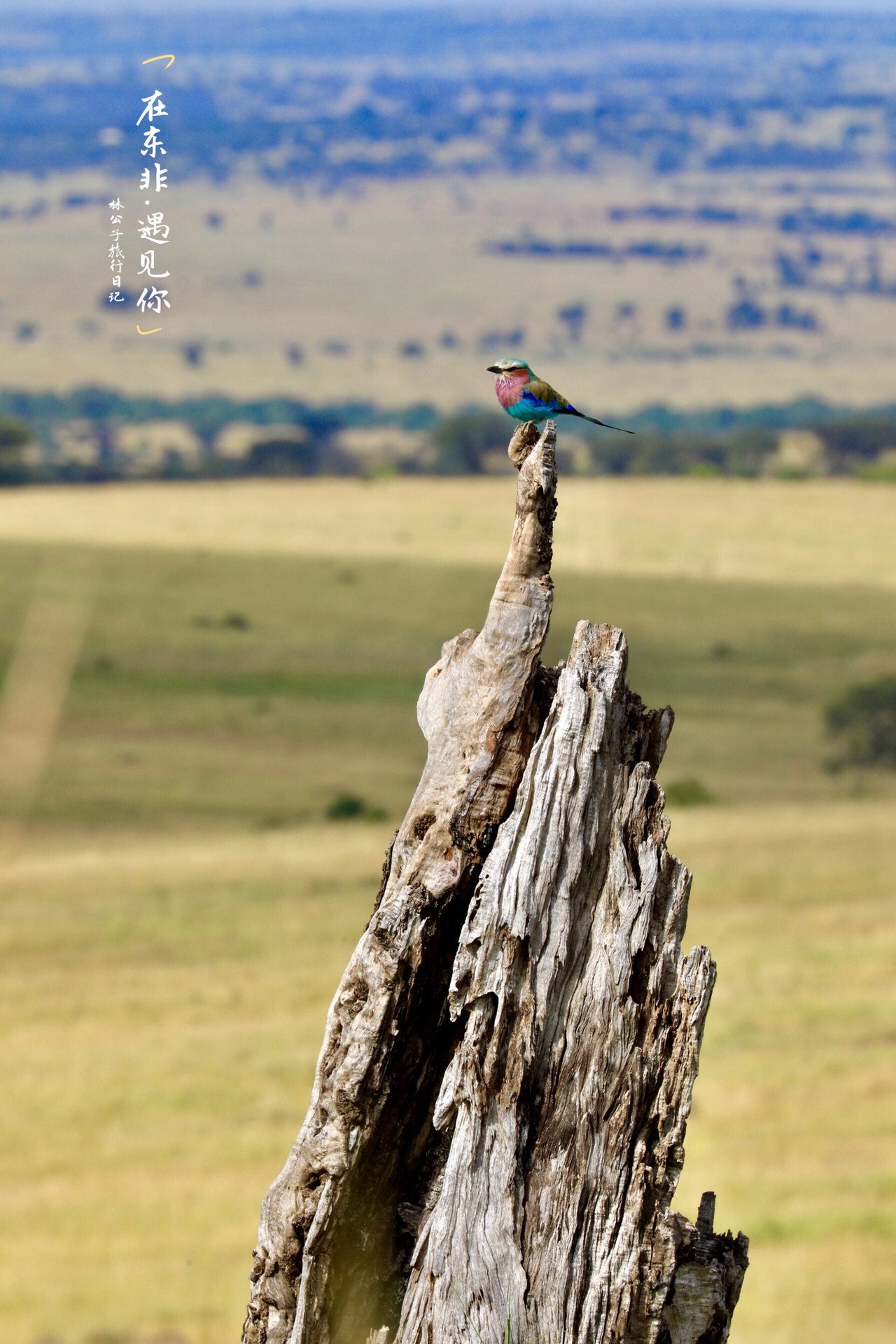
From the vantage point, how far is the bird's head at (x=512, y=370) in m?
7.45

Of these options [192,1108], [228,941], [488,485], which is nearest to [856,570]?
[488,485]

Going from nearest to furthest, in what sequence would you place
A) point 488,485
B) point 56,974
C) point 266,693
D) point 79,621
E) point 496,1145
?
point 496,1145 < point 79,621 < point 56,974 < point 266,693 < point 488,485

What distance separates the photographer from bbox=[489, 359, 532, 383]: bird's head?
745 centimetres

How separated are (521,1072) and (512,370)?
3.62m

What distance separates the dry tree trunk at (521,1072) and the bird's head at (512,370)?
72 cm

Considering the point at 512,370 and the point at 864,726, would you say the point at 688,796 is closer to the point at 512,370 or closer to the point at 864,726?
the point at 864,726

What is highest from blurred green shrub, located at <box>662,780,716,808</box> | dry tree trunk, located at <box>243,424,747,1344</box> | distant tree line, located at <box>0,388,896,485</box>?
distant tree line, located at <box>0,388,896,485</box>

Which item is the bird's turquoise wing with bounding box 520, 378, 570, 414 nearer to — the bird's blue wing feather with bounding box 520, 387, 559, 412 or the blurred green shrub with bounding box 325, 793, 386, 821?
the bird's blue wing feather with bounding box 520, 387, 559, 412

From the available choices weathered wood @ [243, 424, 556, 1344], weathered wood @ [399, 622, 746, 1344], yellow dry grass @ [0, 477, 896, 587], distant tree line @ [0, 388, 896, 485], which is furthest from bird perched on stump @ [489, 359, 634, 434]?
distant tree line @ [0, 388, 896, 485]

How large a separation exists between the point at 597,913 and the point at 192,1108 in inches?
896

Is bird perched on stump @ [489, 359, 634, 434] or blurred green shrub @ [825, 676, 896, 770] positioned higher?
blurred green shrub @ [825, 676, 896, 770]

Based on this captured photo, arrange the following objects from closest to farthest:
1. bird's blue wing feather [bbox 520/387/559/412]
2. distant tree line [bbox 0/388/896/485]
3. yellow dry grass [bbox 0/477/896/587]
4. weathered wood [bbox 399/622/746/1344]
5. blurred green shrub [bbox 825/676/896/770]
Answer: weathered wood [bbox 399/622/746/1344], bird's blue wing feather [bbox 520/387/559/412], blurred green shrub [bbox 825/676/896/770], yellow dry grass [bbox 0/477/896/587], distant tree line [bbox 0/388/896/485]

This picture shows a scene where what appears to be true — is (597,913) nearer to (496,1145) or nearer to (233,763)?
(496,1145)

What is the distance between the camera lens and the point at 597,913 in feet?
21.8
